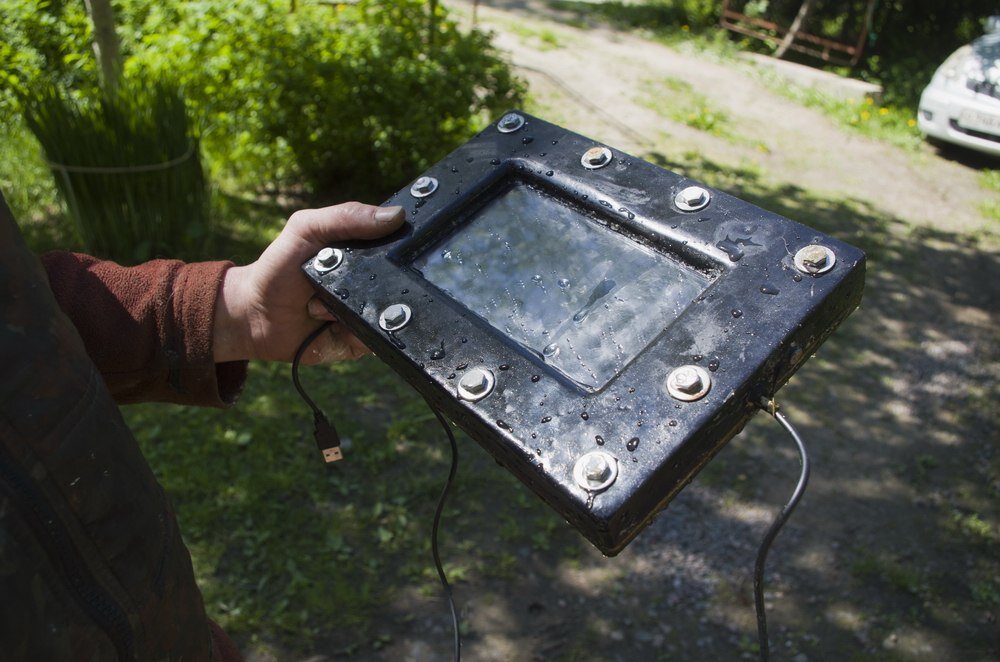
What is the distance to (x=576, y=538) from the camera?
11.1ft

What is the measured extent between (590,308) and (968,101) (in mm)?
7119

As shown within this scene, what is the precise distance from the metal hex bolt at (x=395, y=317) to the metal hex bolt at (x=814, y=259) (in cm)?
60

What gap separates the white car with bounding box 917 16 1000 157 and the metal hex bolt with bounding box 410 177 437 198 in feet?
22.4

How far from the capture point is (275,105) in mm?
4887

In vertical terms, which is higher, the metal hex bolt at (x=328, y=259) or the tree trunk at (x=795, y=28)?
the metal hex bolt at (x=328, y=259)

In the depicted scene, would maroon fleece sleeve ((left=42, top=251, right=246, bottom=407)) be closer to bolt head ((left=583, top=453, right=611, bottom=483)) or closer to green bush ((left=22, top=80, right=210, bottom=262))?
bolt head ((left=583, top=453, right=611, bottom=483))

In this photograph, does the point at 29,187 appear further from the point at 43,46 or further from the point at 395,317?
the point at 395,317

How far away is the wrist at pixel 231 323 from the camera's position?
5.33ft

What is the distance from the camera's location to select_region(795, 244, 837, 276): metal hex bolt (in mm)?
1203

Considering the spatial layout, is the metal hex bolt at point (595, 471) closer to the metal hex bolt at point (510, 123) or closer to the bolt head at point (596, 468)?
the bolt head at point (596, 468)

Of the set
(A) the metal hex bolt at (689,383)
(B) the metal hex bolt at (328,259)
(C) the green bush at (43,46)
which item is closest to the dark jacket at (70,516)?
(B) the metal hex bolt at (328,259)

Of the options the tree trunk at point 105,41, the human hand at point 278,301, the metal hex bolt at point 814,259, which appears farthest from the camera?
the tree trunk at point 105,41

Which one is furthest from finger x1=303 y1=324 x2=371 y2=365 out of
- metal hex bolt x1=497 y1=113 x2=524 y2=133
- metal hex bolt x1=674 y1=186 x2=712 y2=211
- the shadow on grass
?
the shadow on grass

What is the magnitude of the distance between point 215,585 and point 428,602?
0.79m
